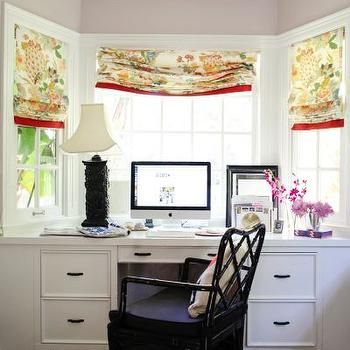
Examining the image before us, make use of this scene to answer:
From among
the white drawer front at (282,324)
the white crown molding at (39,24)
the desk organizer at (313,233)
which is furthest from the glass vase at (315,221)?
the white crown molding at (39,24)

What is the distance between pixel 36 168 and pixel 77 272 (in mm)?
770

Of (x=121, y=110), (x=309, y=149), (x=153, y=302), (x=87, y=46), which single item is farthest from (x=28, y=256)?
(x=309, y=149)

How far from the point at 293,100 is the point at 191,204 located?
98cm

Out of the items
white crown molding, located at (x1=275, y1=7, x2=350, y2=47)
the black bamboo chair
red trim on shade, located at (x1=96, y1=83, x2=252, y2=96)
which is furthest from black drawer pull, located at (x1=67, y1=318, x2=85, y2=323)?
white crown molding, located at (x1=275, y1=7, x2=350, y2=47)

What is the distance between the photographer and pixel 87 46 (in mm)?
3527

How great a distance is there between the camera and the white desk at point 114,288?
2.90 m

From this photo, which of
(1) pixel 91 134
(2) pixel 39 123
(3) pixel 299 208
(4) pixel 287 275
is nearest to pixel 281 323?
(4) pixel 287 275

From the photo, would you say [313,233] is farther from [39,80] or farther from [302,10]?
[39,80]

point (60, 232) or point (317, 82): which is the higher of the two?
point (317, 82)

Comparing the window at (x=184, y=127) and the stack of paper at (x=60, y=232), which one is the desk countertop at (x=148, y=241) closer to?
the stack of paper at (x=60, y=232)

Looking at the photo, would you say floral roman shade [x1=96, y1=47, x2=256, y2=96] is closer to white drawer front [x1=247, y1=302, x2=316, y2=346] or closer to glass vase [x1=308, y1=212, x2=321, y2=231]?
glass vase [x1=308, y1=212, x2=321, y2=231]

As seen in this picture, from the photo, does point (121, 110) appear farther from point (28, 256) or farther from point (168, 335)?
point (168, 335)

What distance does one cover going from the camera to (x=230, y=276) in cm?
237

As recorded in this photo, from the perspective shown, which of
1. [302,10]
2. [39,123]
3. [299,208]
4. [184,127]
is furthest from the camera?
[184,127]
